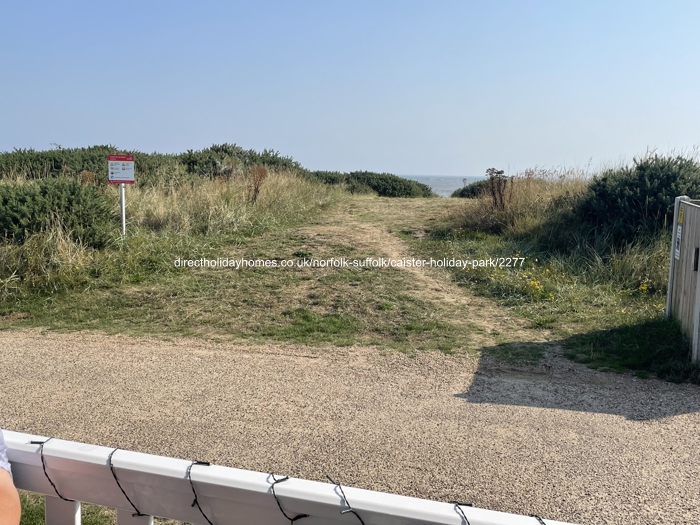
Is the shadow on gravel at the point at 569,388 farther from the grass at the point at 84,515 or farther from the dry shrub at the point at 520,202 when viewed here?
the dry shrub at the point at 520,202

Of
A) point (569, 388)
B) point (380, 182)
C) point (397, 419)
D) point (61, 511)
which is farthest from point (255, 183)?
point (380, 182)

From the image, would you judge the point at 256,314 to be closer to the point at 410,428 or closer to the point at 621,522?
the point at 410,428

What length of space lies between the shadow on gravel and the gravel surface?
3 centimetres

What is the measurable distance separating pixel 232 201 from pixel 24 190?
4.92m

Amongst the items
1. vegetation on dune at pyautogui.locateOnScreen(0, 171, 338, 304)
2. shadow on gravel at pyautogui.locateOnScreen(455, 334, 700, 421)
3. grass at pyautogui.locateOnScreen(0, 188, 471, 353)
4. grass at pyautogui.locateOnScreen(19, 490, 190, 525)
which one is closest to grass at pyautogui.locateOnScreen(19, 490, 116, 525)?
grass at pyautogui.locateOnScreen(19, 490, 190, 525)

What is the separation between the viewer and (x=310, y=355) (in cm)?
676

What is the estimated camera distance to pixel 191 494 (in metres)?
2.25

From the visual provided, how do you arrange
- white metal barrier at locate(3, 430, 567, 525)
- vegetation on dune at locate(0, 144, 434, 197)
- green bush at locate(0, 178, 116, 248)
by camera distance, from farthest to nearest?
1. vegetation on dune at locate(0, 144, 434, 197)
2. green bush at locate(0, 178, 116, 248)
3. white metal barrier at locate(3, 430, 567, 525)

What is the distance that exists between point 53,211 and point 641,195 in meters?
10.6

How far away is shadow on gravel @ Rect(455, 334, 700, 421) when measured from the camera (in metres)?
5.14

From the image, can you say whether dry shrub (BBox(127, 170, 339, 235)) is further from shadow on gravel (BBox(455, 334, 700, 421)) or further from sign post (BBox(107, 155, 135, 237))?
shadow on gravel (BBox(455, 334, 700, 421))

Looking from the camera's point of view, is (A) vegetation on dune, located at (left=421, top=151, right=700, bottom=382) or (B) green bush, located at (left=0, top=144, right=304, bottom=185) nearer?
(A) vegetation on dune, located at (left=421, top=151, right=700, bottom=382)

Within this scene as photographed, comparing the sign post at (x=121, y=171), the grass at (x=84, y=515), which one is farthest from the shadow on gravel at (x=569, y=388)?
the sign post at (x=121, y=171)

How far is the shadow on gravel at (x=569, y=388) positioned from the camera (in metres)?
5.14
